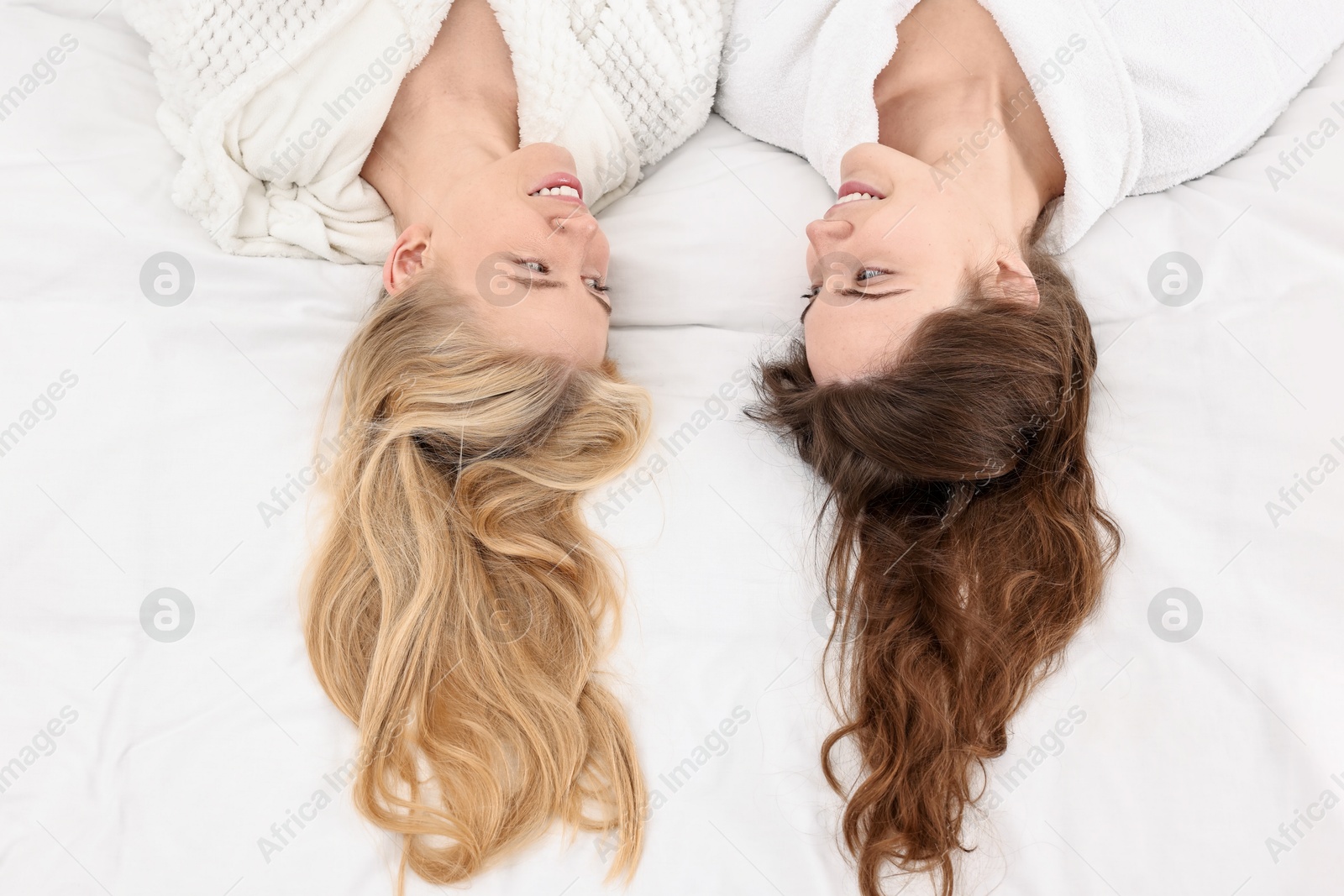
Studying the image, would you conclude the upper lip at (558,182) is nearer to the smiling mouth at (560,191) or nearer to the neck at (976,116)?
the smiling mouth at (560,191)

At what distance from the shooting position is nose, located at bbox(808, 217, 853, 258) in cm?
149

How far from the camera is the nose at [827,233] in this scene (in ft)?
4.89

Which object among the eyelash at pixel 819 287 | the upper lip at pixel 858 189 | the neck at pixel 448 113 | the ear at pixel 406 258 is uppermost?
the neck at pixel 448 113

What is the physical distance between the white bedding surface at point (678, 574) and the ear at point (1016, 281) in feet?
0.64

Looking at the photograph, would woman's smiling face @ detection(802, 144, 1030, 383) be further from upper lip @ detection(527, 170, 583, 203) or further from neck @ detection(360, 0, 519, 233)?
neck @ detection(360, 0, 519, 233)

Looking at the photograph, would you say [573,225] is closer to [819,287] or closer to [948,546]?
[819,287]

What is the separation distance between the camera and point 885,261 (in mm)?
1463

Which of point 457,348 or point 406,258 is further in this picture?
point 406,258

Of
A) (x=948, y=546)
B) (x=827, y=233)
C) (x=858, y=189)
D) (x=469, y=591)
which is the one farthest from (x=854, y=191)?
(x=469, y=591)

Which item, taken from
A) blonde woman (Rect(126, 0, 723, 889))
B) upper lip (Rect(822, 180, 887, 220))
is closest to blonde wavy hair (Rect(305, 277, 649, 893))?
blonde woman (Rect(126, 0, 723, 889))

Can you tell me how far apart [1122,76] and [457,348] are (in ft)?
4.24

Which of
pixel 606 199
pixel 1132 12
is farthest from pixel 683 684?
pixel 1132 12

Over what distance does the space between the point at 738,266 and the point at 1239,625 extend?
103 centimetres

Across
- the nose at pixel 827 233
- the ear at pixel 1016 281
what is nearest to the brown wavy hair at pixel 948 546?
the ear at pixel 1016 281
